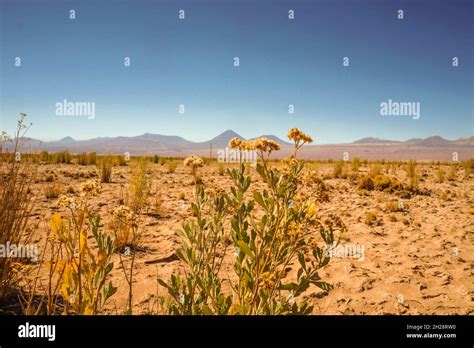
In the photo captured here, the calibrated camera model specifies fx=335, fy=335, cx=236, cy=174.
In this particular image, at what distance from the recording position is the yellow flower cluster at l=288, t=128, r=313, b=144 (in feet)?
6.40

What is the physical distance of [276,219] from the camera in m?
1.79

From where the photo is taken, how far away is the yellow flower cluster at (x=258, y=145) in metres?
1.92

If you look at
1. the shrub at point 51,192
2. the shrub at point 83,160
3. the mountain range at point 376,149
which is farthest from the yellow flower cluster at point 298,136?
the mountain range at point 376,149

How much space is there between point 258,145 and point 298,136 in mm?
251

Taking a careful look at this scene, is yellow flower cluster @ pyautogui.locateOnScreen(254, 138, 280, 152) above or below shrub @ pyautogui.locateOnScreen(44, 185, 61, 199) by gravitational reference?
above

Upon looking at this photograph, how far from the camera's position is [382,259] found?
4559 millimetres

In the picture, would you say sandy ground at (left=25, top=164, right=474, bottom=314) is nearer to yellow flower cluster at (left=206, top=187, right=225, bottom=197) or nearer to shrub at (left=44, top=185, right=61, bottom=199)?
shrub at (left=44, top=185, right=61, bottom=199)

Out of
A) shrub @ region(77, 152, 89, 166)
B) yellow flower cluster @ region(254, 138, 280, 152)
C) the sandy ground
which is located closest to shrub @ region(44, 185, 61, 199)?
the sandy ground

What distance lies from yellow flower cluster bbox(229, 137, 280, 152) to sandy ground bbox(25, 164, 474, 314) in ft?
4.30

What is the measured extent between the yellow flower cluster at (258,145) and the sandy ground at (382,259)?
131 centimetres

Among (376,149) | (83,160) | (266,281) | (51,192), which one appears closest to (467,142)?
(376,149)

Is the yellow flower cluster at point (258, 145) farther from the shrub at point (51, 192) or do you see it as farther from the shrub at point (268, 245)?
the shrub at point (51, 192)
